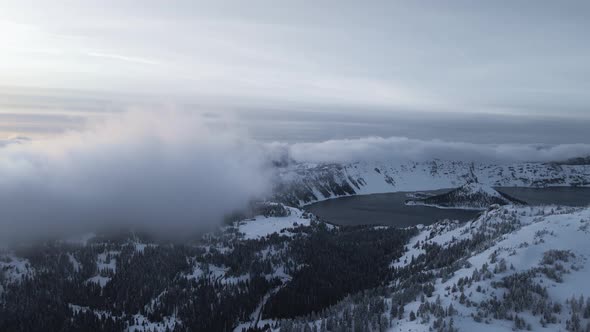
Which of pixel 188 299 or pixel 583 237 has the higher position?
pixel 583 237

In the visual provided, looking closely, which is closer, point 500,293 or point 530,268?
point 500,293

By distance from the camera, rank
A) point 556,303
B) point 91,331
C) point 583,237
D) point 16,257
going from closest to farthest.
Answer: point 556,303 → point 583,237 → point 91,331 → point 16,257

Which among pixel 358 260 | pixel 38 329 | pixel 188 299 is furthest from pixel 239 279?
pixel 38 329

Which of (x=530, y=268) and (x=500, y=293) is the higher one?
(x=530, y=268)

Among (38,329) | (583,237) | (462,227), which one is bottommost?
(38,329)

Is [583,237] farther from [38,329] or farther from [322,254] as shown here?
[38,329]

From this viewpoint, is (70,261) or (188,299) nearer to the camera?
(188,299)

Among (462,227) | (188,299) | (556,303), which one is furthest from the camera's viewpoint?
(462,227)

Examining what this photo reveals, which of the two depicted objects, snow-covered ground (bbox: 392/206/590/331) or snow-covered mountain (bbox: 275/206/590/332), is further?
snow-covered ground (bbox: 392/206/590/331)

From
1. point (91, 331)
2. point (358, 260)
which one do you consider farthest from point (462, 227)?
point (91, 331)

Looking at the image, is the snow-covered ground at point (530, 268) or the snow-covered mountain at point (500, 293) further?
the snow-covered ground at point (530, 268)
